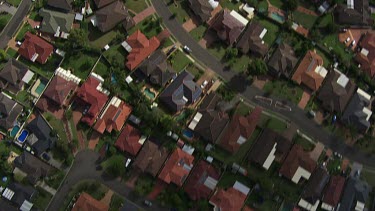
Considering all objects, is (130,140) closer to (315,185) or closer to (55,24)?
(55,24)

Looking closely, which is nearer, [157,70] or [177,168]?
[177,168]

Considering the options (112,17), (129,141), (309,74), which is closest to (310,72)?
(309,74)

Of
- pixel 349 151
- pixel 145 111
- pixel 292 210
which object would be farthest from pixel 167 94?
pixel 349 151

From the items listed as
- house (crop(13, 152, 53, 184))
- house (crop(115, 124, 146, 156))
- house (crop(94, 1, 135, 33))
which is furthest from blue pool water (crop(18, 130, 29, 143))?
house (crop(94, 1, 135, 33))

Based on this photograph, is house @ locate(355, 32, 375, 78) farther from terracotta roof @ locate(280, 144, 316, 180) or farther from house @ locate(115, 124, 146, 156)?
house @ locate(115, 124, 146, 156)

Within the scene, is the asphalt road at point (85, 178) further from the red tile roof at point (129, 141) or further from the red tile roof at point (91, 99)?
the red tile roof at point (91, 99)

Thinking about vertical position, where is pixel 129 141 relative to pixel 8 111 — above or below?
above

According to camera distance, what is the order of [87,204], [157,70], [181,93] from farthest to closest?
[157,70], [181,93], [87,204]
